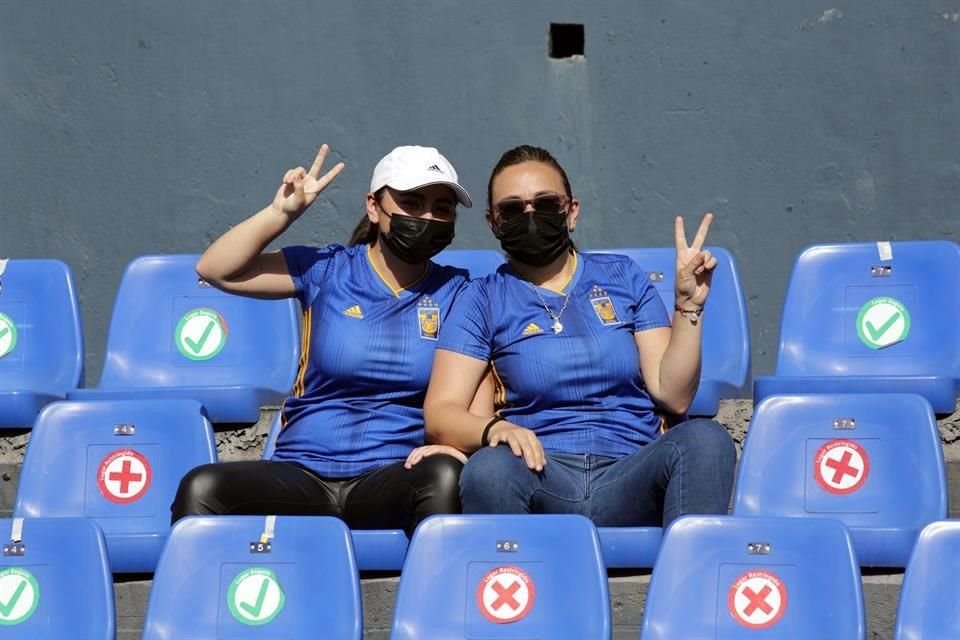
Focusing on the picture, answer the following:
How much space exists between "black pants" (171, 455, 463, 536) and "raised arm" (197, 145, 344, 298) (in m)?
0.43

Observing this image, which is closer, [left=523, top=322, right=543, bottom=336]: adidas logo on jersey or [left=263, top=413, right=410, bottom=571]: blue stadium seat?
[left=263, top=413, right=410, bottom=571]: blue stadium seat

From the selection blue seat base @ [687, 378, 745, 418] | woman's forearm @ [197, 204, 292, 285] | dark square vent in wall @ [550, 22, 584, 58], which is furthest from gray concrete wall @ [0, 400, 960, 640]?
dark square vent in wall @ [550, 22, 584, 58]

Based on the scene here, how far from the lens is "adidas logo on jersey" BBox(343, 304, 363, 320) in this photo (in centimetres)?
347

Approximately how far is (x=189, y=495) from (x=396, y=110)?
206 cm

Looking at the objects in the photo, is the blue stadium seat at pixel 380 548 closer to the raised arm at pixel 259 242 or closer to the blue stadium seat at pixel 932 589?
the raised arm at pixel 259 242

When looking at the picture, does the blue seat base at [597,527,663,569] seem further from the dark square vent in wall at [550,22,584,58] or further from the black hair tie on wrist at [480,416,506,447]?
the dark square vent in wall at [550,22,584,58]

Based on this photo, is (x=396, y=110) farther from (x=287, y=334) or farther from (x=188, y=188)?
(x=287, y=334)

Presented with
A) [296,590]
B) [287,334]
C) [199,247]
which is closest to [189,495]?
[296,590]

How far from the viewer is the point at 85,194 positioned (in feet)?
16.7

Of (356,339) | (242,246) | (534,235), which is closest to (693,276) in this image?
(534,235)

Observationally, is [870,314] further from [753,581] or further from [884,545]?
[753,581]

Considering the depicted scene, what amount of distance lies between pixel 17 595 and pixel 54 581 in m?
0.08

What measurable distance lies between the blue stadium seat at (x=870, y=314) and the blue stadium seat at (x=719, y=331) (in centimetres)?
11

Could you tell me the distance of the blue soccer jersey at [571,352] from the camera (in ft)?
10.8
